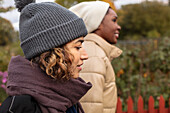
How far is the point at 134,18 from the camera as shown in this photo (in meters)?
32.6

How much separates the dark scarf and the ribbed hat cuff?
74 mm

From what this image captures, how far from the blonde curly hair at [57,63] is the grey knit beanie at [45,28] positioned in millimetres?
34

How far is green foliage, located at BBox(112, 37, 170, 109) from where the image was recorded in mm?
4656

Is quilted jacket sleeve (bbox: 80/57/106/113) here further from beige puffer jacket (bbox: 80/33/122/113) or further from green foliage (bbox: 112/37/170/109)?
green foliage (bbox: 112/37/170/109)

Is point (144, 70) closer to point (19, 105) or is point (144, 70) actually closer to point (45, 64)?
point (45, 64)

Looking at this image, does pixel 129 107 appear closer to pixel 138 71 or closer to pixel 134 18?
pixel 138 71

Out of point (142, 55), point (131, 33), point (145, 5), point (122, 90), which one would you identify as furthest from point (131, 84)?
point (145, 5)

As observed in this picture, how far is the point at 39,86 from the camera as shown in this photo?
4.04 ft

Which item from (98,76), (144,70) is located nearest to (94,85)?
(98,76)

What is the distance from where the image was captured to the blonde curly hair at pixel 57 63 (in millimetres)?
1229

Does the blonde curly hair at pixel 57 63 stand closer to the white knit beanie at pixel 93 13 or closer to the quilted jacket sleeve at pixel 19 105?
the quilted jacket sleeve at pixel 19 105

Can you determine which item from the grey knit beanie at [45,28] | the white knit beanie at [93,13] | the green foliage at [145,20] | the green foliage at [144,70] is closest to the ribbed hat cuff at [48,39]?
the grey knit beanie at [45,28]

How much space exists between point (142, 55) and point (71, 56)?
400cm

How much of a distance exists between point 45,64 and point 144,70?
414 centimetres
